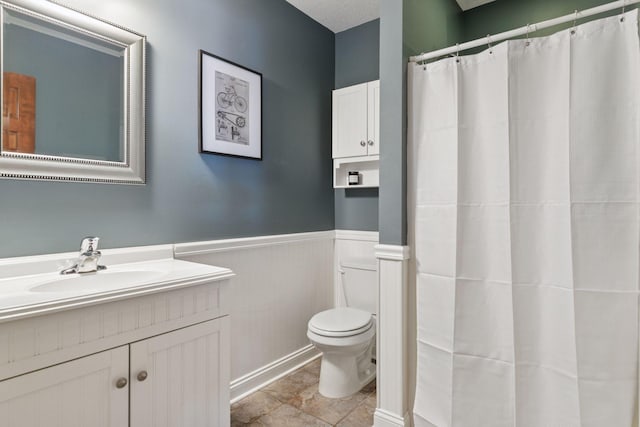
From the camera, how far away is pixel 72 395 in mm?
989

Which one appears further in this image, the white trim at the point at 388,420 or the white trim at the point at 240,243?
the white trim at the point at 240,243

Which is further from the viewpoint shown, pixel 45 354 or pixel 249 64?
pixel 249 64

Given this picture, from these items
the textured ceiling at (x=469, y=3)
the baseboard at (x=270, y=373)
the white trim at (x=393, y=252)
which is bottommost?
the baseboard at (x=270, y=373)

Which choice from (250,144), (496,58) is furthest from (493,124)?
(250,144)

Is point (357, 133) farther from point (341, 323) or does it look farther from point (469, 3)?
point (341, 323)

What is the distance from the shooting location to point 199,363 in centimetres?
131

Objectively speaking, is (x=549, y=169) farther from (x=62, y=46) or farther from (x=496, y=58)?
(x=62, y=46)

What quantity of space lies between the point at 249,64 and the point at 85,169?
1165mm

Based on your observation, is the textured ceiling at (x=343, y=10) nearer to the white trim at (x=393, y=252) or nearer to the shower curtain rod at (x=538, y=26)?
the shower curtain rod at (x=538, y=26)

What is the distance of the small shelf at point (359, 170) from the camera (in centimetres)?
251

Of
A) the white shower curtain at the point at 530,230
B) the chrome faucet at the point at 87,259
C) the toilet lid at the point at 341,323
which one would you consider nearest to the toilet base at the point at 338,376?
the toilet lid at the point at 341,323

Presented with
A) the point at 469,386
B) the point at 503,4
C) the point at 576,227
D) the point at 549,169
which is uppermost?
the point at 503,4

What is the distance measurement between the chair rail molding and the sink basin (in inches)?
40.4

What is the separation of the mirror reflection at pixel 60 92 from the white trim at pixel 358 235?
5.51 ft
